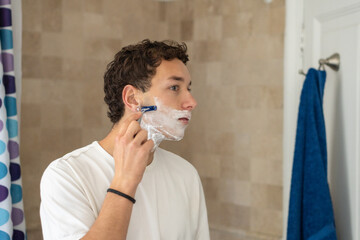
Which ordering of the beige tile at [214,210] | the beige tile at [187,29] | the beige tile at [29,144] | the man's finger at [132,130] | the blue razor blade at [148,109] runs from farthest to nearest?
1. the beige tile at [187,29]
2. the beige tile at [214,210]
3. the beige tile at [29,144]
4. the blue razor blade at [148,109]
5. the man's finger at [132,130]

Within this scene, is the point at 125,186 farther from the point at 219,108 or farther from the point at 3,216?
the point at 219,108

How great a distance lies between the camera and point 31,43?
1.80 m

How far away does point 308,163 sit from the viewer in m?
1.57

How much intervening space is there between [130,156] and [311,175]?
0.74 metres

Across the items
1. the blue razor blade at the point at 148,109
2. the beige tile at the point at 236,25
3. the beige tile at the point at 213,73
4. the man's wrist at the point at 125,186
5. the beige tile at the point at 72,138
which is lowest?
the man's wrist at the point at 125,186

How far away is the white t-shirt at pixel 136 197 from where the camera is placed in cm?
109

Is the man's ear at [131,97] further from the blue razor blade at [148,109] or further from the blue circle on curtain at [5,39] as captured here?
the blue circle on curtain at [5,39]

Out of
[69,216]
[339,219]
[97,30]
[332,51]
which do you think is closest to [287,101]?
[332,51]

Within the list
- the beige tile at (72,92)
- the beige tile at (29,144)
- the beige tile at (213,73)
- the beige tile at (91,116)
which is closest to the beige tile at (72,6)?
the beige tile at (72,92)

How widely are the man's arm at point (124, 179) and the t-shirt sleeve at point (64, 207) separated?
0.05 m

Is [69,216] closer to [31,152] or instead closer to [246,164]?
[31,152]

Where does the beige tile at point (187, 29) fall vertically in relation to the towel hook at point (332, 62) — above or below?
above

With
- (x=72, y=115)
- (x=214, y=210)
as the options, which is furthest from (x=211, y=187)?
(x=72, y=115)

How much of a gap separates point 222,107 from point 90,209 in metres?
1.02
